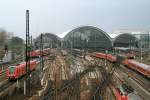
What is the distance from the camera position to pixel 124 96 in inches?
A: 800

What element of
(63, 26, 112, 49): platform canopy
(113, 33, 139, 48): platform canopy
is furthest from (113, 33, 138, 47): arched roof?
(63, 26, 112, 49): platform canopy

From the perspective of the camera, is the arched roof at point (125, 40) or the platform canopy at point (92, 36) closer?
the platform canopy at point (92, 36)

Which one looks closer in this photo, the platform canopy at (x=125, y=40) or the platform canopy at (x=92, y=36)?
the platform canopy at (x=92, y=36)

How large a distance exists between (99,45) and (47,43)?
29430 mm

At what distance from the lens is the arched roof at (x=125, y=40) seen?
454 ft

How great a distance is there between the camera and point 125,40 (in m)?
140

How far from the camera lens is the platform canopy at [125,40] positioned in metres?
138

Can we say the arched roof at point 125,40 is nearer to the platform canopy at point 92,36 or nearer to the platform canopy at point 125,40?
the platform canopy at point 125,40

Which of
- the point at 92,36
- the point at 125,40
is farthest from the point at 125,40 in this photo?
the point at 92,36

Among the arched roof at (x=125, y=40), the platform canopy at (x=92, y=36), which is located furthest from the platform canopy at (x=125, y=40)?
the platform canopy at (x=92, y=36)

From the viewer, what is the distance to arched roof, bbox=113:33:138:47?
138 m

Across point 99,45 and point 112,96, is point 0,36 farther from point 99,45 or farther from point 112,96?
point 112,96

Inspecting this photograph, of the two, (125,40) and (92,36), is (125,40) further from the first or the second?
(92,36)

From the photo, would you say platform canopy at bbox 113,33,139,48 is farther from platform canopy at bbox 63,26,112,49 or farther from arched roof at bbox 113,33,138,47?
platform canopy at bbox 63,26,112,49
